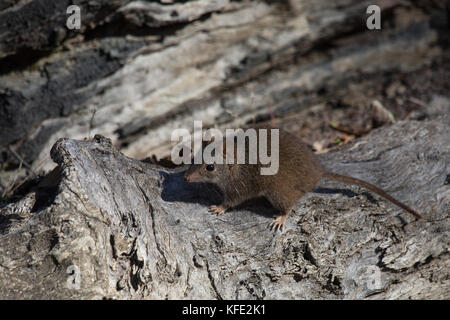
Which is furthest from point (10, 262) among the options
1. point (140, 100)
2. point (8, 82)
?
point (140, 100)

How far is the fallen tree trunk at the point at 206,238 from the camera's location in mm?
3258

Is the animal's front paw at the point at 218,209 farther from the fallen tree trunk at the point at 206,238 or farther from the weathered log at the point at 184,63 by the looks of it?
the weathered log at the point at 184,63

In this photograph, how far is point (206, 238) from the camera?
3893mm

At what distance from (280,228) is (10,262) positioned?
6.89 ft

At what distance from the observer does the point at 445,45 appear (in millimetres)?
7758

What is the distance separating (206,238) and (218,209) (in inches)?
16.7

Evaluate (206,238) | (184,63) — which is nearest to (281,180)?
(206,238)

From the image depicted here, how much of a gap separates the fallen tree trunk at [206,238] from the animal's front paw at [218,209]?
7 centimetres

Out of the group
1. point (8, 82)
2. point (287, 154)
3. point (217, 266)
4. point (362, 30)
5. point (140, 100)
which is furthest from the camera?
point (362, 30)

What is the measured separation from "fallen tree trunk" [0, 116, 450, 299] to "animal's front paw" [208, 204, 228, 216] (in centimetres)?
7

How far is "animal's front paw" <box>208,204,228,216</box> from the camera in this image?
424 cm

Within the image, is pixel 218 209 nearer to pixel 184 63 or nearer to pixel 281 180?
pixel 281 180
